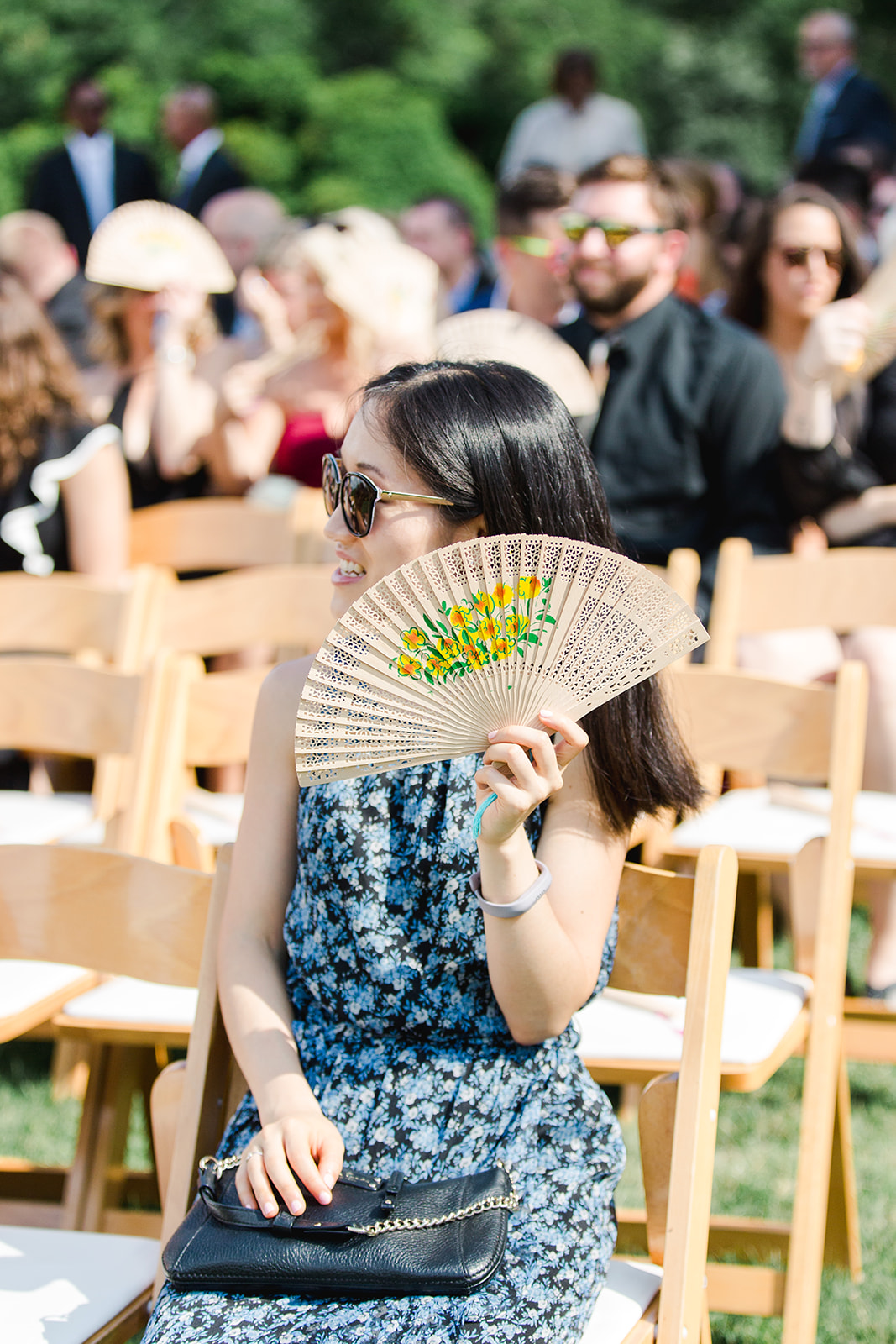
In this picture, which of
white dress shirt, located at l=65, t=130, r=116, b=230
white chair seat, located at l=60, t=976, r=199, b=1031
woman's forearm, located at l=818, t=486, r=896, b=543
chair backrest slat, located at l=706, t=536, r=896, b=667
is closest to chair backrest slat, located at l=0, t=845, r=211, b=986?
white chair seat, located at l=60, t=976, r=199, b=1031

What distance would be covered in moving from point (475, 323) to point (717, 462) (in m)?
0.84

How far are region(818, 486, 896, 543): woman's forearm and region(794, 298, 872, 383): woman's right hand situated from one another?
0.36 meters

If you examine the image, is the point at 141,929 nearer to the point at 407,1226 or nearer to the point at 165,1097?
the point at 165,1097

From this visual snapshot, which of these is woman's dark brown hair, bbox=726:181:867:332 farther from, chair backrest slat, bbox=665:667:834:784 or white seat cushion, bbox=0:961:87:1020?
white seat cushion, bbox=0:961:87:1020

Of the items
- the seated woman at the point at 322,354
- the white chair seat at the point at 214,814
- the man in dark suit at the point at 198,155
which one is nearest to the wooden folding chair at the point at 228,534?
the seated woman at the point at 322,354

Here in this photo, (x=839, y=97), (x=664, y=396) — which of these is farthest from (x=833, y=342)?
(x=839, y=97)

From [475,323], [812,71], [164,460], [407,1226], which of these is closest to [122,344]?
[164,460]

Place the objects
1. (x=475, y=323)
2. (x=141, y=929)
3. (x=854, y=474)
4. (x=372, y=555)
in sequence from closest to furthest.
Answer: (x=372, y=555) < (x=141, y=929) < (x=854, y=474) < (x=475, y=323)

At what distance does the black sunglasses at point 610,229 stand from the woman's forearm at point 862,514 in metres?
0.94

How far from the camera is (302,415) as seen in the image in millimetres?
4809

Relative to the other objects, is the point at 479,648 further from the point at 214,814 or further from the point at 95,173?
the point at 95,173

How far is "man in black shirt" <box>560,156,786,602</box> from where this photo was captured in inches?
155

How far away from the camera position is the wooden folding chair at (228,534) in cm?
410

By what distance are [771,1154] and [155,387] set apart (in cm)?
336
